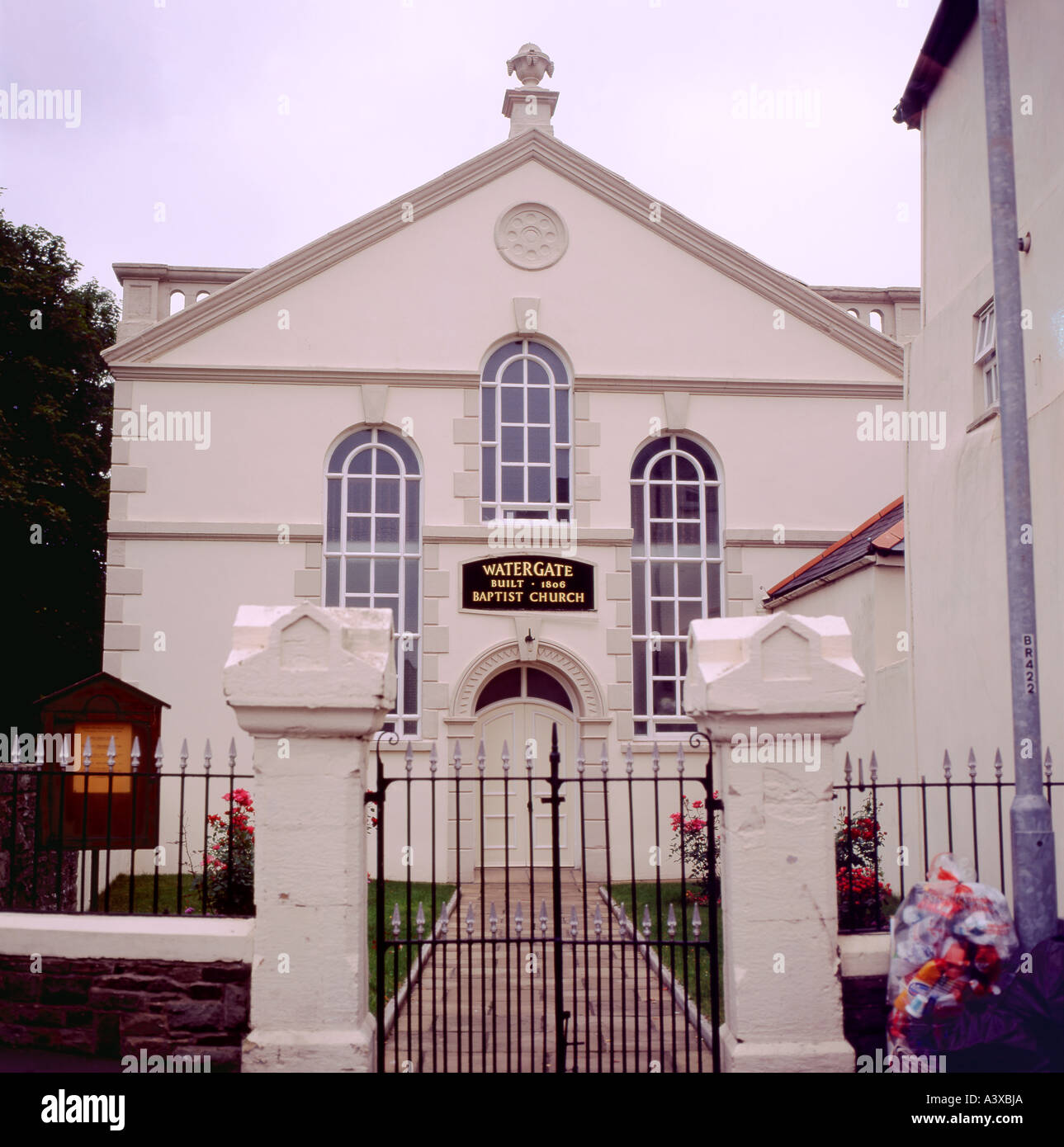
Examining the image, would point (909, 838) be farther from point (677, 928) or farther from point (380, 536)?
point (380, 536)

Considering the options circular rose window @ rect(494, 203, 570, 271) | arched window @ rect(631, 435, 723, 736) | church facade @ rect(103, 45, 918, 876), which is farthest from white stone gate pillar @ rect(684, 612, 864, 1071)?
circular rose window @ rect(494, 203, 570, 271)

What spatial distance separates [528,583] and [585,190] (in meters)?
5.32

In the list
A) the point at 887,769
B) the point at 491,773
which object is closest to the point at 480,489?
the point at 491,773

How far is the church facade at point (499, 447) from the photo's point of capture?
47.4ft

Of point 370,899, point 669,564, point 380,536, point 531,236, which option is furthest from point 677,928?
point 531,236

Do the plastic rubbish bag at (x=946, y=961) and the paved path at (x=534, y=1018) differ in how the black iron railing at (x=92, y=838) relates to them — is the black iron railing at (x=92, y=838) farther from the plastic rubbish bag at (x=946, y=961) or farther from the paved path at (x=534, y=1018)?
the plastic rubbish bag at (x=946, y=961)

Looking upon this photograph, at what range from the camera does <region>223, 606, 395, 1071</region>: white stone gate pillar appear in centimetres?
569

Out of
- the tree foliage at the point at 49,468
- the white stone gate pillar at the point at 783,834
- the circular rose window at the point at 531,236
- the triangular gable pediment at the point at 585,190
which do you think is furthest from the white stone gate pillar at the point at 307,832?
the tree foliage at the point at 49,468

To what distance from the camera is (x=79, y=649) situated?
21641 millimetres

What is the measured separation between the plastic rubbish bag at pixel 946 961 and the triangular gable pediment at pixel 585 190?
11071 mm

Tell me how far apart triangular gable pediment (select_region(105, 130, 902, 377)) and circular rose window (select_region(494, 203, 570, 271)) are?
22.3 inches

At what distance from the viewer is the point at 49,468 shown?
19953 mm

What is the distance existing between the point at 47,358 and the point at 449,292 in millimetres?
9786

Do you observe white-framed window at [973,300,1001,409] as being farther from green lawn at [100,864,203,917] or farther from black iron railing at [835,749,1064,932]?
green lawn at [100,864,203,917]
